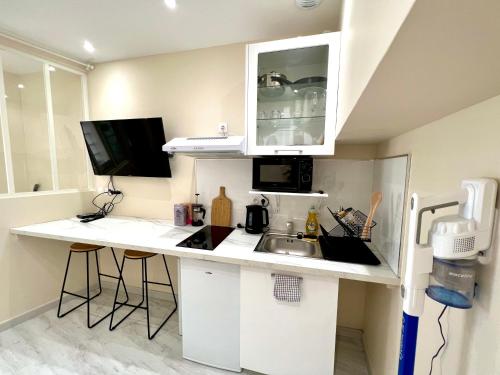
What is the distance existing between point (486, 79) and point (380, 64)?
0.24m

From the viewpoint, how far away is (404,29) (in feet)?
1.01

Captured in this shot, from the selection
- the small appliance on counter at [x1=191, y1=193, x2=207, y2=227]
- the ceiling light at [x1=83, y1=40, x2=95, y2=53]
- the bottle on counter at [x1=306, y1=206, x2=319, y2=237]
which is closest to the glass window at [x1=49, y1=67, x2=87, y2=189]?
the ceiling light at [x1=83, y1=40, x2=95, y2=53]

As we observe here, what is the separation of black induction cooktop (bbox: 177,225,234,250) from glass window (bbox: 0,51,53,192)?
1648 millimetres

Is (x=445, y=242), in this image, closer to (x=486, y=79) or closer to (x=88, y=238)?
(x=486, y=79)

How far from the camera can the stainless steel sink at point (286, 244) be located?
166cm

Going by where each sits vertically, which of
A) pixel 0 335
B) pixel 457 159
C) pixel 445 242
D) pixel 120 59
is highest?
pixel 120 59

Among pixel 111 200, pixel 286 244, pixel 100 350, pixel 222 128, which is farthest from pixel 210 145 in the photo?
pixel 100 350

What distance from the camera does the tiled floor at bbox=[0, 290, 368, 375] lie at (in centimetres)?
152

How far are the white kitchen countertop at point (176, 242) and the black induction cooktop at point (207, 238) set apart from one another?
0.05 metres

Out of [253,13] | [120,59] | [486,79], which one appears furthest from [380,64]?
[120,59]

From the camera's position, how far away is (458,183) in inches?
26.8

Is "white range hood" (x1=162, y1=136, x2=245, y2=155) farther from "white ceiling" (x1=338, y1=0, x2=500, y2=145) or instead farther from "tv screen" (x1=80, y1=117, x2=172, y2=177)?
"white ceiling" (x1=338, y1=0, x2=500, y2=145)

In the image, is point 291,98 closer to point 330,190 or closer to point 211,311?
point 330,190

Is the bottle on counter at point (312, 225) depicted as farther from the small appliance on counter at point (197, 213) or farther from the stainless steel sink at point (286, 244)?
the small appliance on counter at point (197, 213)
